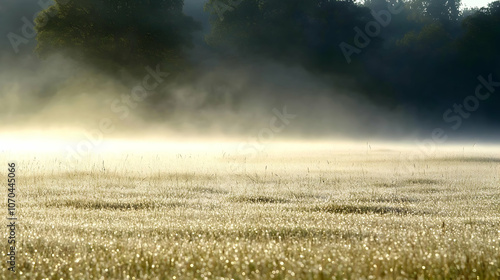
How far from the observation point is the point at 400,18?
50.2 meters

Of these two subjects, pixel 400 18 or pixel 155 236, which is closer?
A: pixel 155 236

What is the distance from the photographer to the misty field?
523 cm

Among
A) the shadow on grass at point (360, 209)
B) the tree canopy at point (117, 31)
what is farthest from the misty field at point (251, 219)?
the tree canopy at point (117, 31)

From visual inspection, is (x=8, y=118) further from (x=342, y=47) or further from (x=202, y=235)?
(x=202, y=235)

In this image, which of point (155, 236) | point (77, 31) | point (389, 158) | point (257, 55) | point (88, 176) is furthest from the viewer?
point (257, 55)

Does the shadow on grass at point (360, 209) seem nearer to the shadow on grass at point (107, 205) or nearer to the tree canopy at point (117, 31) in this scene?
the shadow on grass at point (107, 205)

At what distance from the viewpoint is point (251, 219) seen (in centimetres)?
901

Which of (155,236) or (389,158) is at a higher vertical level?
(389,158)

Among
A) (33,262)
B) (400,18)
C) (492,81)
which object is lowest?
(33,262)

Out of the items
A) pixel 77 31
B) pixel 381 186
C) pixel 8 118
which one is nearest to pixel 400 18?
pixel 77 31

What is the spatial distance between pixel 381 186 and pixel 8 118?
3126cm

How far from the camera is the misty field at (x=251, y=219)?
523 cm

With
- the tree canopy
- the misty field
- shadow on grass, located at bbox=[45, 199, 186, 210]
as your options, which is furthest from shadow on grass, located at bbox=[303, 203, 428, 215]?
the tree canopy

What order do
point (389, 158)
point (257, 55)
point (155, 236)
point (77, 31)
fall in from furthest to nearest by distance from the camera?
point (257, 55) < point (77, 31) < point (389, 158) < point (155, 236)
